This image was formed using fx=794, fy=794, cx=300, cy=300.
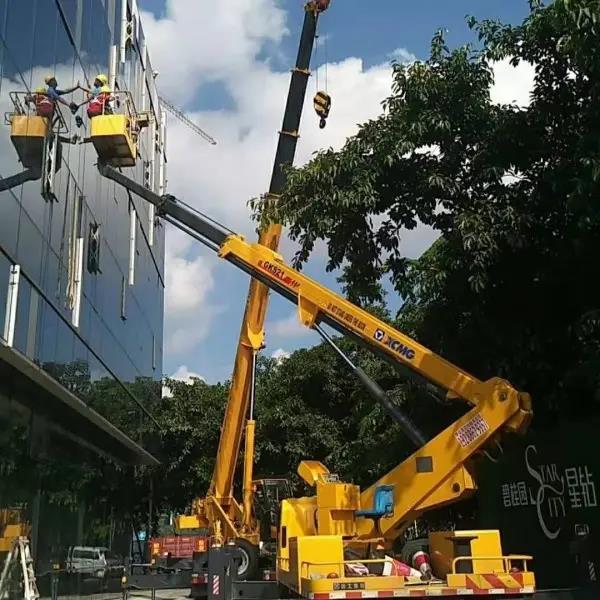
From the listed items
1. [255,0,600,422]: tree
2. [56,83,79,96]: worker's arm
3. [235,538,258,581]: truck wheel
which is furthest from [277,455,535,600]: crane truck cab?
[56,83,79,96]: worker's arm

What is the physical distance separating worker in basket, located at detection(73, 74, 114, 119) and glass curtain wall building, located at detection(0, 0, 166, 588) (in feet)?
0.68

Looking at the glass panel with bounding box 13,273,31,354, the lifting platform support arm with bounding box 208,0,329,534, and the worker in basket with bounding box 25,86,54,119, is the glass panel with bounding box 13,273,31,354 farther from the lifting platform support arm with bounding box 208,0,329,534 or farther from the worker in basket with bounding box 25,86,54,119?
the lifting platform support arm with bounding box 208,0,329,534

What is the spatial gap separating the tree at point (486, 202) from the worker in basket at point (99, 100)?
23.3 ft

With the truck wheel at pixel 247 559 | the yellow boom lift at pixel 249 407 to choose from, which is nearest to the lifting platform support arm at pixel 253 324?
the yellow boom lift at pixel 249 407

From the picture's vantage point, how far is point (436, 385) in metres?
11.5

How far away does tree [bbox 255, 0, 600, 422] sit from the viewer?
465 inches

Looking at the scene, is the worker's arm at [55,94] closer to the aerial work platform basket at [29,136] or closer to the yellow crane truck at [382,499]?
the aerial work platform basket at [29,136]

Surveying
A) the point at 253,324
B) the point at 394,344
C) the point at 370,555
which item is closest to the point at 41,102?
the point at 253,324

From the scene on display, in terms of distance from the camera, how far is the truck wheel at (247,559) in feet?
52.1

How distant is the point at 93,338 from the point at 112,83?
6992mm

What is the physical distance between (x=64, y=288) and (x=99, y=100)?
4.66m

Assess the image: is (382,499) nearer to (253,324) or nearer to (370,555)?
(370,555)

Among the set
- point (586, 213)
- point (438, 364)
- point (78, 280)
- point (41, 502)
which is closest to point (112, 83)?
point (78, 280)

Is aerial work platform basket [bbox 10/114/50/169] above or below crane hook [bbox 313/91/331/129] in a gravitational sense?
below
